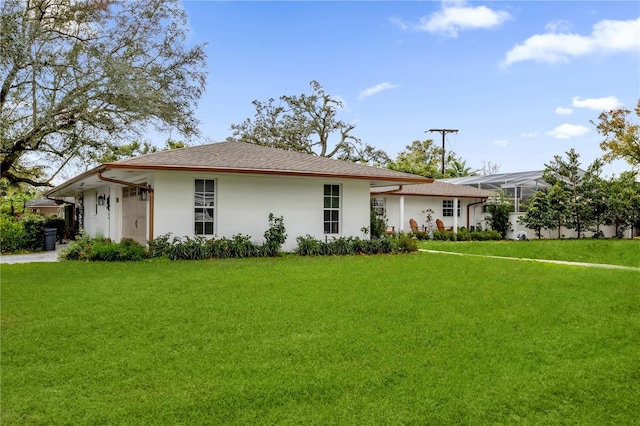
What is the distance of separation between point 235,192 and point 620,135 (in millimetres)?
27326

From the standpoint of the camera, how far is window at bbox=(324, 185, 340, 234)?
1511 centimetres

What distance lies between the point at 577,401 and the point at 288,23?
49.2 ft

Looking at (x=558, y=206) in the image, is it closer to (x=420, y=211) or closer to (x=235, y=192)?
(x=420, y=211)

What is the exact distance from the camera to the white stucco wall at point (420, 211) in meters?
23.3

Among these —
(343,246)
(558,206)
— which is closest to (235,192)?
Result: (343,246)

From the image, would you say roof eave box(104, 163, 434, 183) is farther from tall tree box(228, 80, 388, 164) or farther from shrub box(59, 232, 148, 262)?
tall tree box(228, 80, 388, 164)

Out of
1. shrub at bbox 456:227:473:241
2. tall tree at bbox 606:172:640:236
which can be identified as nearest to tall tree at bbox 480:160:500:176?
tall tree at bbox 606:172:640:236

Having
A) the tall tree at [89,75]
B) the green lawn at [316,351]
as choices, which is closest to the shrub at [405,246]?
the green lawn at [316,351]

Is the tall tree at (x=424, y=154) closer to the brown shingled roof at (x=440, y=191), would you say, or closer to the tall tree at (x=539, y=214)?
the brown shingled roof at (x=440, y=191)

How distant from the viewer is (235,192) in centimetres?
1374

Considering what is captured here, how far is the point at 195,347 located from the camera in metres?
4.98

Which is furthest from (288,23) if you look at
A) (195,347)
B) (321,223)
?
(195,347)

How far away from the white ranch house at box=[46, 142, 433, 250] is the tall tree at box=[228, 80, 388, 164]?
18.8m

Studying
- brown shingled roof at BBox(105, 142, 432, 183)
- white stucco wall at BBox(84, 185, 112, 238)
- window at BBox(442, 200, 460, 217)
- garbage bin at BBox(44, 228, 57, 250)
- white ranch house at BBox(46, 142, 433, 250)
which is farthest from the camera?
window at BBox(442, 200, 460, 217)
